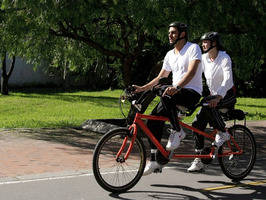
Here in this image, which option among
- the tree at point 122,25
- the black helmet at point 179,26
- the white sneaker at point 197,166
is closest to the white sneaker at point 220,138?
the white sneaker at point 197,166

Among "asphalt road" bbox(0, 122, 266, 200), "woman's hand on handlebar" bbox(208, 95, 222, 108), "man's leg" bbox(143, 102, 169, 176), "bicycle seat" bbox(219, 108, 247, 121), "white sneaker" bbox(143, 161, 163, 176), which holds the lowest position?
"asphalt road" bbox(0, 122, 266, 200)

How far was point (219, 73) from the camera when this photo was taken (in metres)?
6.62

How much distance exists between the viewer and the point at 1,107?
19.5 m

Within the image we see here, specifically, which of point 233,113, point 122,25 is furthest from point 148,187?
point 122,25

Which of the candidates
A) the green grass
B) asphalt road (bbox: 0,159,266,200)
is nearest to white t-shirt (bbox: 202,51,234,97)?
asphalt road (bbox: 0,159,266,200)

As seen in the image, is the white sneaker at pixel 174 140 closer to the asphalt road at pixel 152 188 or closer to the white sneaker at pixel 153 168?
the white sneaker at pixel 153 168

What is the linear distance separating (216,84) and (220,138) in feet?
2.31

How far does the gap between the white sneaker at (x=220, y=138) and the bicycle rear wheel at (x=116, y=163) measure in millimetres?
1132

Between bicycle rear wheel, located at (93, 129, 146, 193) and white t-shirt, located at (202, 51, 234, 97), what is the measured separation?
1.32m

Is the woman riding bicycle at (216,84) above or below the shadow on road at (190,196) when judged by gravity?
above

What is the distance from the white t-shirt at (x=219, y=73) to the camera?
6.47 meters

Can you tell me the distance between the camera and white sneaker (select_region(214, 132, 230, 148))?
21.9 feet

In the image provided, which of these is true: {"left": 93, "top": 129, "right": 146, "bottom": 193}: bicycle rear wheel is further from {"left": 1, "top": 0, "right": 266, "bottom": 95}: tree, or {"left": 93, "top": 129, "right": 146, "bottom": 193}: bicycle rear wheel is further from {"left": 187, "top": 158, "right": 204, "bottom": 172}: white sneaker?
{"left": 1, "top": 0, "right": 266, "bottom": 95}: tree

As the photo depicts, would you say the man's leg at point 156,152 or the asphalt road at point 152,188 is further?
the man's leg at point 156,152
